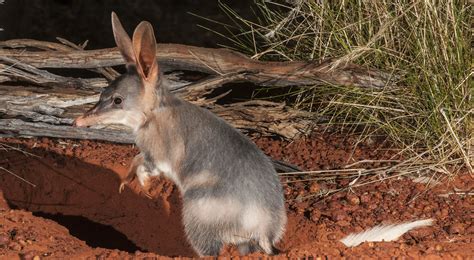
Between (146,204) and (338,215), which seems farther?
(146,204)

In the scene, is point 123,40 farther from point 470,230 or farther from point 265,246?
point 470,230

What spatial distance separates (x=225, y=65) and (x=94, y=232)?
1.88 metres

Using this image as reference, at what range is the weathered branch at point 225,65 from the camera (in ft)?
25.6

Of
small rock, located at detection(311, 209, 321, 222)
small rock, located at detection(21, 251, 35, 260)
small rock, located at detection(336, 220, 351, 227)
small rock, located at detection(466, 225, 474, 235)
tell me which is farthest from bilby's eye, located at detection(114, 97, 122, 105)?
small rock, located at detection(466, 225, 474, 235)

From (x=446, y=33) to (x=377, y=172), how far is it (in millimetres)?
1284

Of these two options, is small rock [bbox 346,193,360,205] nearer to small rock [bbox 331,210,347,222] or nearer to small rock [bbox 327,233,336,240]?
small rock [bbox 331,210,347,222]

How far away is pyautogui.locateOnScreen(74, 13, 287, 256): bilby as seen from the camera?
5895 millimetres

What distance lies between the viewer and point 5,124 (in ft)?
26.0

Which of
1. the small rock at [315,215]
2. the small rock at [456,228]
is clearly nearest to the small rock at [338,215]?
the small rock at [315,215]

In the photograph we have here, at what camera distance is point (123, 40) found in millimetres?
6211

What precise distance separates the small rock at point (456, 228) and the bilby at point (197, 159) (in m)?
1.34

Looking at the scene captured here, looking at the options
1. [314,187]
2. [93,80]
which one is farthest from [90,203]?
[314,187]

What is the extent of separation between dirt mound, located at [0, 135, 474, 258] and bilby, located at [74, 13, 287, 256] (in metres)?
0.85

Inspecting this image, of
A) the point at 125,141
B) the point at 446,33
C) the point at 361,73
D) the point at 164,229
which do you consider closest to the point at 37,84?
the point at 125,141
